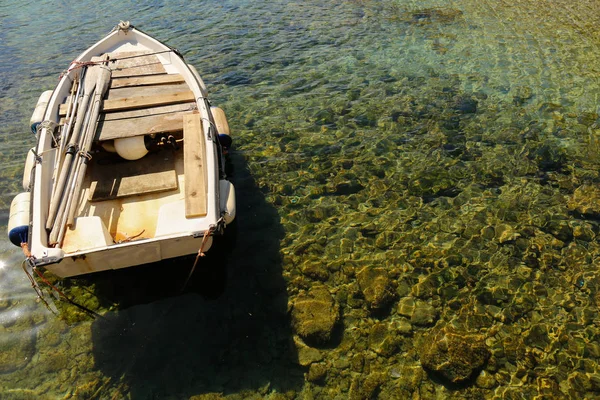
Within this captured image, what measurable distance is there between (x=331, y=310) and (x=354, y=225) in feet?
7.93

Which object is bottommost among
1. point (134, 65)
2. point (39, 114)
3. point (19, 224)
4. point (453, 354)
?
point (453, 354)

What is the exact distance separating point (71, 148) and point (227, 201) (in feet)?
12.1

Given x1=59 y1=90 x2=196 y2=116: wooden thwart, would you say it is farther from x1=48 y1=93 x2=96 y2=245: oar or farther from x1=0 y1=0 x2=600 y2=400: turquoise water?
x1=0 y1=0 x2=600 y2=400: turquoise water

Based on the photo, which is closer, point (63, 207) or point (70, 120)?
point (63, 207)

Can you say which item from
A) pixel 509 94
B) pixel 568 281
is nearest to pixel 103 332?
pixel 568 281

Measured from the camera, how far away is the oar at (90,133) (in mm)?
7094

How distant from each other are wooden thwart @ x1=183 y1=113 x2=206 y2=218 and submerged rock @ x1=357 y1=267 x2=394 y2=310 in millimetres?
3499

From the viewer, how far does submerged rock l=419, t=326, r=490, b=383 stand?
6457 mm

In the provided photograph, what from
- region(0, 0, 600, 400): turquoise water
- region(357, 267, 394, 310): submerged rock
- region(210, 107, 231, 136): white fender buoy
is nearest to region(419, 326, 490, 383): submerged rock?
region(0, 0, 600, 400): turquoise water

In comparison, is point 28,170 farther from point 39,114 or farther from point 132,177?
point 39,114

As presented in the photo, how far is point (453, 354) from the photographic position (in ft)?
21.7

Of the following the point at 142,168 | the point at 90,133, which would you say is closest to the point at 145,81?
the point at 90,133

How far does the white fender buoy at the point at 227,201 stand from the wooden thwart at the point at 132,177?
1.41 metres

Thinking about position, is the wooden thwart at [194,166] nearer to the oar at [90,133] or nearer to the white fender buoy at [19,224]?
the oar at [90,133]
